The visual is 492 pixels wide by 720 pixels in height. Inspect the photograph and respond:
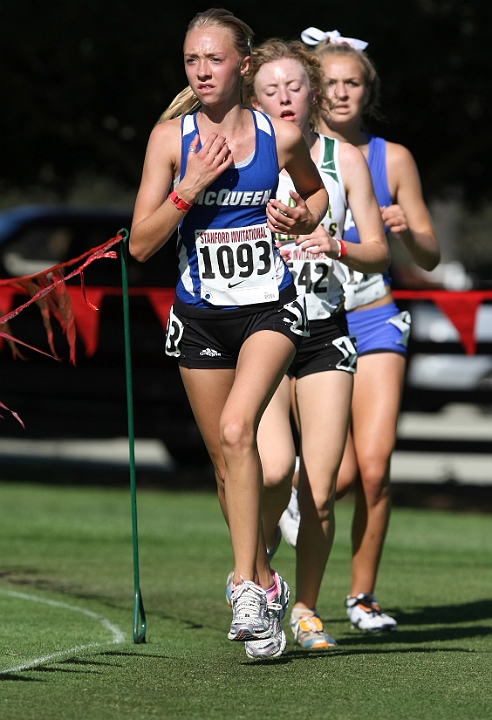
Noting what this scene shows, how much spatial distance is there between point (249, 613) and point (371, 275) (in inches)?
79.8

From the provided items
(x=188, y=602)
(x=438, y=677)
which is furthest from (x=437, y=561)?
(x=438, y=677)

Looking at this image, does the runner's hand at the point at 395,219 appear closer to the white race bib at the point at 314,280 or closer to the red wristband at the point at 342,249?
the white race bib at the point at 314,280

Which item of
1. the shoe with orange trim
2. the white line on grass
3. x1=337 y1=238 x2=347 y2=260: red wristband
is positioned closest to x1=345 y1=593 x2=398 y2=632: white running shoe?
the shoe with orange trim

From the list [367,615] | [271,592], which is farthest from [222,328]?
[367,615]

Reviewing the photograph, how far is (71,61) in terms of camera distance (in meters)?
12.1

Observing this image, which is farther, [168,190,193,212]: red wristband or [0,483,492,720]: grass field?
[168,190,193,212]: red wristband

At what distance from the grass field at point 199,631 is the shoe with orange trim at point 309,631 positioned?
53 mm

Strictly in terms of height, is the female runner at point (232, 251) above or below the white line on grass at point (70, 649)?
above

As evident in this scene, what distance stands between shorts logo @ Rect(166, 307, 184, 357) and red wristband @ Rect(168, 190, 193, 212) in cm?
51

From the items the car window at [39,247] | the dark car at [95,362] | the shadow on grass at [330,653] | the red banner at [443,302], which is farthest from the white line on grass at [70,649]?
the car window at [39,247]

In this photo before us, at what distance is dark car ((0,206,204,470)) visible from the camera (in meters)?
13.3

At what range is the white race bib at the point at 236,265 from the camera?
4.66m

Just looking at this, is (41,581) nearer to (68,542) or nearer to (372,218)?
(68,542)

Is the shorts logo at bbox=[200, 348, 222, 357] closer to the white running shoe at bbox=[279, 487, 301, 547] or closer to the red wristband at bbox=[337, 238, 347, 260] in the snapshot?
the red wristband at bbox=[337, 238, 347, 260]
